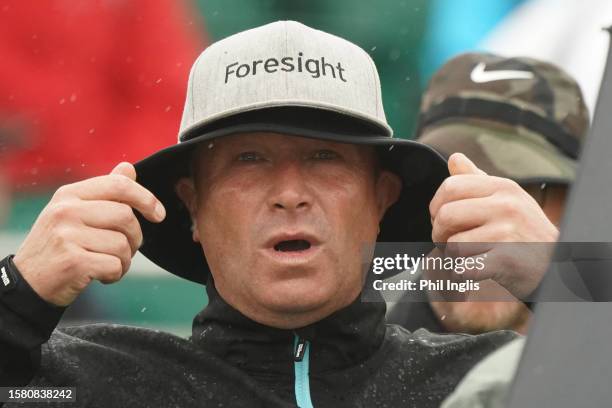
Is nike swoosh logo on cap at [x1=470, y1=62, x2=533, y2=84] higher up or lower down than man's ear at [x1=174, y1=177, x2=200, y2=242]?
higher up

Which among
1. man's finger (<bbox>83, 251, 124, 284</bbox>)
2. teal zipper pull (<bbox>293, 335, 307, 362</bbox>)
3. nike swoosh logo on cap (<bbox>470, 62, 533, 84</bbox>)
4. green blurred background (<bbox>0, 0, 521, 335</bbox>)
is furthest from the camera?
green blurred background (<bbox>0, 0, 521, 335</bbox>)

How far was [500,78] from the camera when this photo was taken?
328 centimetres

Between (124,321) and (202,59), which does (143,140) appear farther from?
(202,59)

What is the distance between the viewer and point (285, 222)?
2043 mm

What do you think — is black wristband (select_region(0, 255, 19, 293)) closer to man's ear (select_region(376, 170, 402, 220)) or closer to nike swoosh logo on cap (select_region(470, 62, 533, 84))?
man's ear (select_region(376, 170, 402, 220))

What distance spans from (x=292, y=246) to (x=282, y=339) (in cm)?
20

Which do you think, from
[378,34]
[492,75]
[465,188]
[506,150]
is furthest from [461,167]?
[378,34]

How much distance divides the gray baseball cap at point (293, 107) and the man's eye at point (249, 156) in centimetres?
7

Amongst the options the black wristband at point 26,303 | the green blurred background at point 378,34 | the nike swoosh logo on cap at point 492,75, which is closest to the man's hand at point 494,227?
the black wristband at point 26,303

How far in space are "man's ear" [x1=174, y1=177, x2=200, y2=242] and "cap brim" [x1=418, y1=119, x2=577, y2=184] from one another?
3.31ft

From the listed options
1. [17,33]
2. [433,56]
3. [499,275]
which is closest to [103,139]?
[17,33]

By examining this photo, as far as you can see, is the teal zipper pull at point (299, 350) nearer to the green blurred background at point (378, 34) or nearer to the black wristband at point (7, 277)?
the black wristband at point (7, 277)

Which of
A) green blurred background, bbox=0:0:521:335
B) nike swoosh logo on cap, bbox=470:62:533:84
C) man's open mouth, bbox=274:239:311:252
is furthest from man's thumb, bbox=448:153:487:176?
green blurred background, bbox=0:0:521:335

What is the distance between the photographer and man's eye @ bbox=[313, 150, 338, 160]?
215 centimetres
